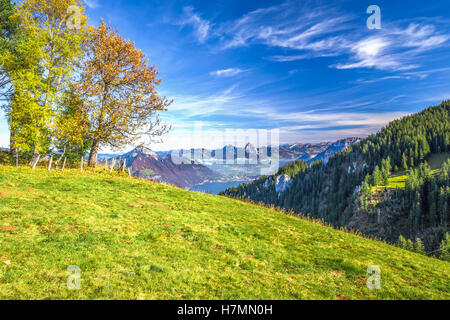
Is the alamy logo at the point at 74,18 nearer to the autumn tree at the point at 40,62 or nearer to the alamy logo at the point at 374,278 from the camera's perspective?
the autumn tree at the point at 40,62

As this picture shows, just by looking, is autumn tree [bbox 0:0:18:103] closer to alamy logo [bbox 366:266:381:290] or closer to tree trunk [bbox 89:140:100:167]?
tree trunk [bbox 89:140:100:167]

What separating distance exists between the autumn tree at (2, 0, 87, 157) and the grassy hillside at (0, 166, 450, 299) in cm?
757

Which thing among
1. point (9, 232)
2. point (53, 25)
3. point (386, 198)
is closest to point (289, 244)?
point (9, 232)

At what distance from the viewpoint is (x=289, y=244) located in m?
14.9

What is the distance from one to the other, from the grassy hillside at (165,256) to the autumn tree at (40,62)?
24.8 feet

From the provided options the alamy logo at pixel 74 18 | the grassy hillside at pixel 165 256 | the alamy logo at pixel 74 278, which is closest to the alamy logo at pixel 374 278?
the grassy hillside at pixel 165 256

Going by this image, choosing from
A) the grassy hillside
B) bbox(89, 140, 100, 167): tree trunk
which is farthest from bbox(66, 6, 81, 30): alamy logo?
the grassy hillside

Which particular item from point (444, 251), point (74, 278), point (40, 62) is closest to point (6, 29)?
point (40, 62)

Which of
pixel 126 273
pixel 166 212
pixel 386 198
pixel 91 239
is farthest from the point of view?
pixel 386 198

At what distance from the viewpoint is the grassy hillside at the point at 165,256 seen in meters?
7.50

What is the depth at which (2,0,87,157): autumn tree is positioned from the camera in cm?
2327

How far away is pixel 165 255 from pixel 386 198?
189909 mm

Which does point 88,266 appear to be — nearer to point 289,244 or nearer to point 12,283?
point 12,283

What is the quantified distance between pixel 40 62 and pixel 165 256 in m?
30.7
